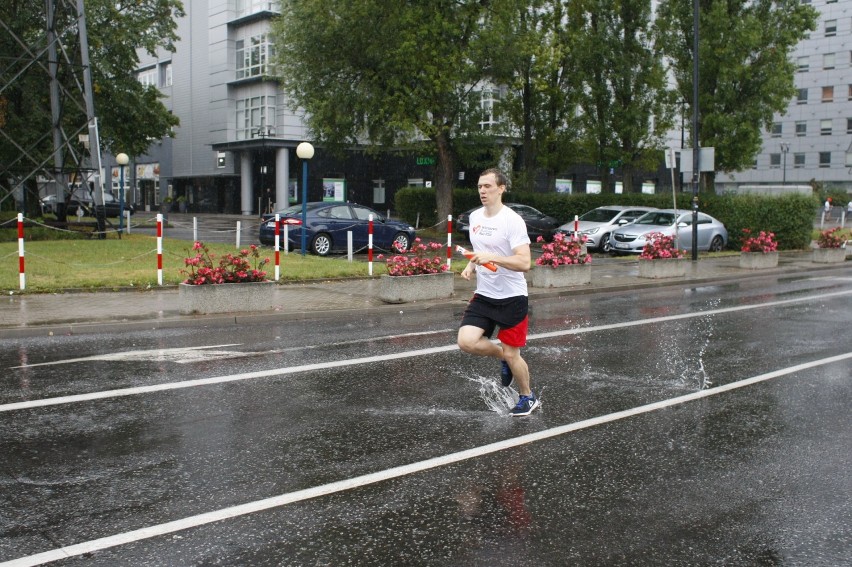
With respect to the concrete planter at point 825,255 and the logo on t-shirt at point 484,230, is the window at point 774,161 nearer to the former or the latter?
the concrete planter at point 825,255

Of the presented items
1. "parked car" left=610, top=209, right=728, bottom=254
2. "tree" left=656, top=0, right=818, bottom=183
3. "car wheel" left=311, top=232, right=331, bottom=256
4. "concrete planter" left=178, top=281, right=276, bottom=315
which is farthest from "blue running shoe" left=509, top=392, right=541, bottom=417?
"tree" left=656, top=0, right=818, bottom=183

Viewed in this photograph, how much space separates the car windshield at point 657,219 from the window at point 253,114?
3326 cm

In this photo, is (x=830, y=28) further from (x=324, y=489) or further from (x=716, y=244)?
(x=324, y=489)

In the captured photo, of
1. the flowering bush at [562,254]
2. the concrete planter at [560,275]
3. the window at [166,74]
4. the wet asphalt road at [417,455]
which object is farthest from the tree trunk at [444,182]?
the window at [166,74]

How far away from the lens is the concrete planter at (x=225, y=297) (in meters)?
12.9

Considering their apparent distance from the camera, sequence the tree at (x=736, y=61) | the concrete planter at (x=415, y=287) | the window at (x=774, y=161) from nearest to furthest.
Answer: the concrete planter at (x=415, y=287) → the tree at (x=736, y=61) → the window at (x=774, y=161)

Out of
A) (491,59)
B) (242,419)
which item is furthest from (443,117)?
(242,419)

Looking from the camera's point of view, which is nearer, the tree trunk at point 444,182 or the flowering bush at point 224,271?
the flowering bush at point 224,271

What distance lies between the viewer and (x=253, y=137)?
2259 inches

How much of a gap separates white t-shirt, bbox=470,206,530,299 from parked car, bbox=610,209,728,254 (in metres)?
20.5

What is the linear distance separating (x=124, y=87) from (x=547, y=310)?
32.0 meters

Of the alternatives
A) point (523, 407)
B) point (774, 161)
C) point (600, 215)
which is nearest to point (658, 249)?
point (600, 215)

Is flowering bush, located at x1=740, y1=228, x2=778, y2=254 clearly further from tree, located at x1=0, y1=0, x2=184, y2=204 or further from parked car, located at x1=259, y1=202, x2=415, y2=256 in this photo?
tree, located at x1=0, y1=0, x2=184, y2=204

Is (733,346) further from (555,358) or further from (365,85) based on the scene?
(365,85)
